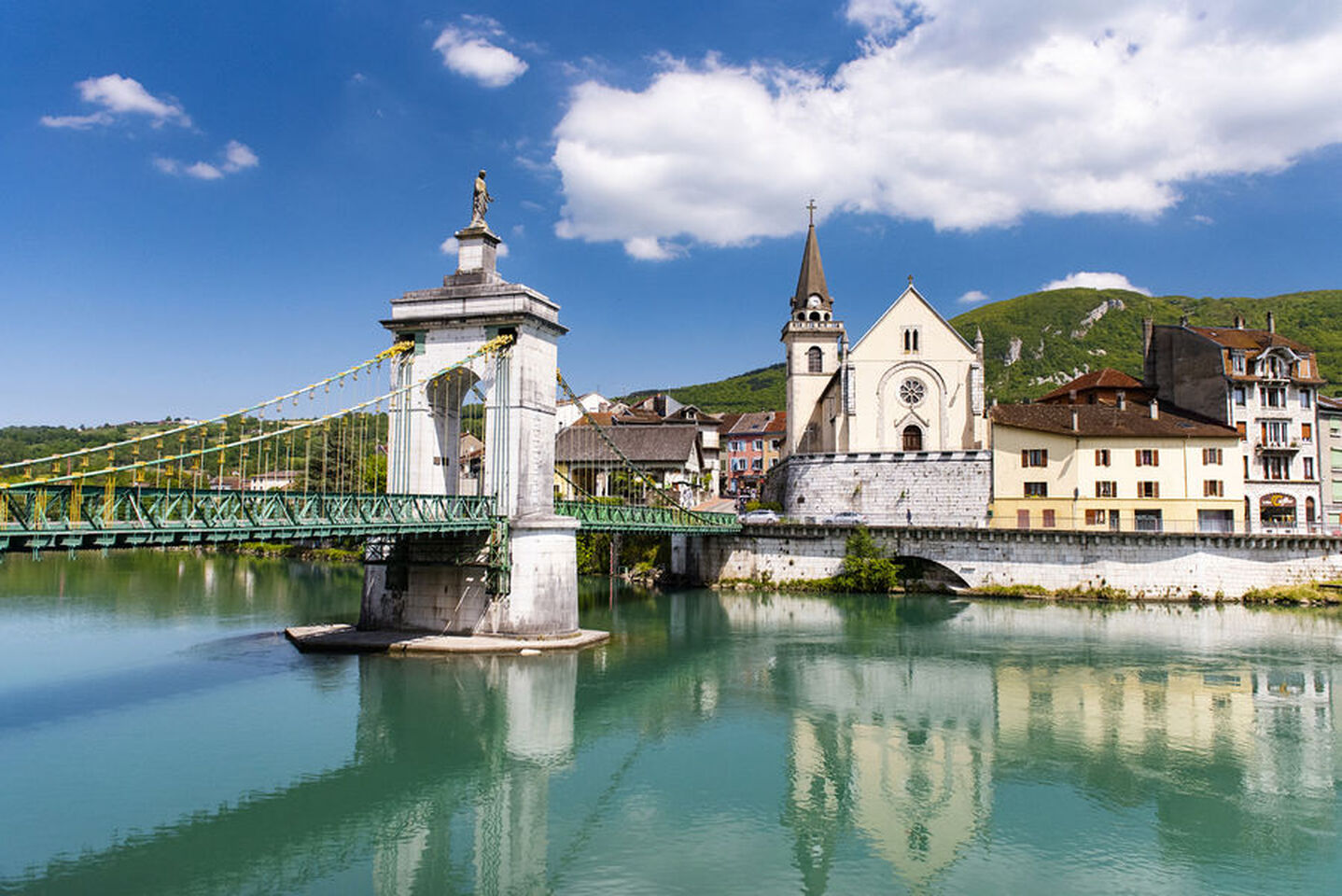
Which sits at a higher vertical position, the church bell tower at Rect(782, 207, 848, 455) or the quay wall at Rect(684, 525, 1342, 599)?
the church bell tower at Rect(782, 207, 848, 455)

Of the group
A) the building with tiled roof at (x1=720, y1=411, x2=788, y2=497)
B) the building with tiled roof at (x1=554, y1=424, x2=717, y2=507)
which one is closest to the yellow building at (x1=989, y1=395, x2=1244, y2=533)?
the building with tiled roof at (x1=554, y1=424, x2=717, y2=507)

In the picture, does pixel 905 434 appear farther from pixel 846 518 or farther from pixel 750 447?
pixel 750 447

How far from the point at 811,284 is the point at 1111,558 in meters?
25.8

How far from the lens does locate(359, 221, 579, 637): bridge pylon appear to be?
2655cm

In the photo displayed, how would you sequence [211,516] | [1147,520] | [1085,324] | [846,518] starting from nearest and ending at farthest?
1. [211,516]
2. [1147,520]
3. [846,518]
4. [1085,324]

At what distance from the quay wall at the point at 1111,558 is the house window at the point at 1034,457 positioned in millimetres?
4836

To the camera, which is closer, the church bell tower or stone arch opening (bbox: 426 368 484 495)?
stone arch opening (bbox: 426 368 484 495)

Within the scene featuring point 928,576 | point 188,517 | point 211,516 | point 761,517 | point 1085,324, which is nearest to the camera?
point 188,517

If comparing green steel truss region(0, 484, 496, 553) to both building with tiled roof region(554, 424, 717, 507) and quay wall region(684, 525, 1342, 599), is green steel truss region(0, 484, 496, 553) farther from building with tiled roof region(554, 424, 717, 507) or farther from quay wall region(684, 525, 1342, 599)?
building with tiled roof region(554, 424, 717, 507)

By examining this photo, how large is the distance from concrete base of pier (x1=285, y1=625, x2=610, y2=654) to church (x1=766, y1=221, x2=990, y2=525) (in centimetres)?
2400

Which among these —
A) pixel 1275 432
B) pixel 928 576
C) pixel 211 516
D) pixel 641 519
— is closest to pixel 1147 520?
pixel 1275 432

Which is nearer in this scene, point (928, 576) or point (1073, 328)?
point (928, 576)

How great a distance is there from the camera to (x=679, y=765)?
17.0 meters

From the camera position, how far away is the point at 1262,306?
123 meters
